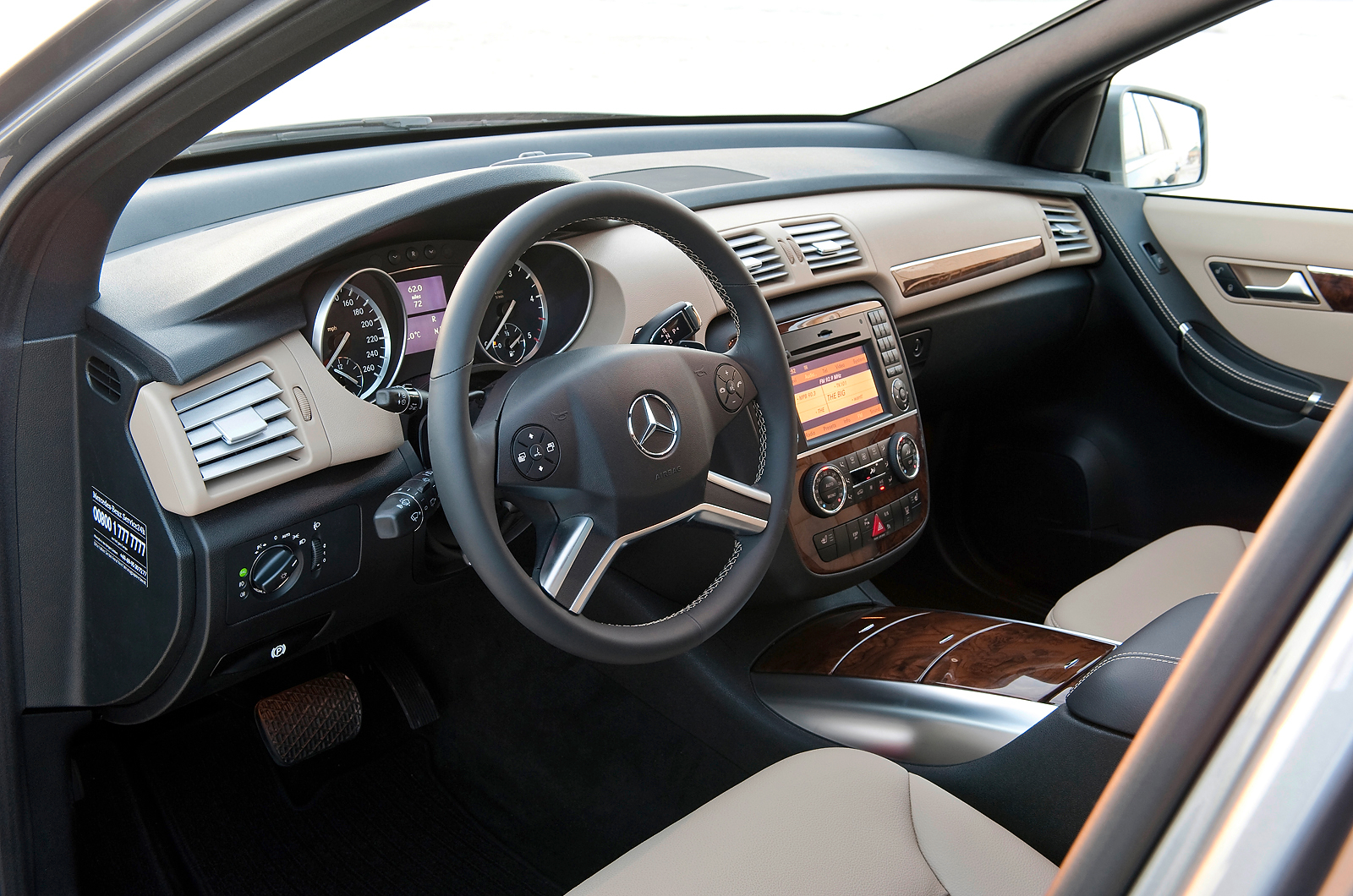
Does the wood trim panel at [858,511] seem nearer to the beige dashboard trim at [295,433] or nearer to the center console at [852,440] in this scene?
the center console at [852,440]

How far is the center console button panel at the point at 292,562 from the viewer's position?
4.00 ft

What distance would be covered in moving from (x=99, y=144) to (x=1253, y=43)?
2.85m

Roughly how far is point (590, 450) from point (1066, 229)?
1.79m

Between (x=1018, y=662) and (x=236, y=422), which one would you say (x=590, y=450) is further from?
(x=1018, y=662)

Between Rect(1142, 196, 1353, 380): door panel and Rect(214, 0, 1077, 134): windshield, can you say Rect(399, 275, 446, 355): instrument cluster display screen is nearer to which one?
Rect(214, 0, 1077, 134): windshield

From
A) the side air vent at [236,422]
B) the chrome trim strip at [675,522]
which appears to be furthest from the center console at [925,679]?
the side air vent at [236,422]

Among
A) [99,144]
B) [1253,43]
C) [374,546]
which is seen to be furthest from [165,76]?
[1253,43]

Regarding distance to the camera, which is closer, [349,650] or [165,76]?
[165,76]

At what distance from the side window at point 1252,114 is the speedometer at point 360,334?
1.92 metres

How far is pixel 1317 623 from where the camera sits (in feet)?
1.31

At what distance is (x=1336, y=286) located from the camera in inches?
86.4

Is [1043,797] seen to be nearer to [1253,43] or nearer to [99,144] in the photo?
[99,144]

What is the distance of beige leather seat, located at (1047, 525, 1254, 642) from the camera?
5.91 ft

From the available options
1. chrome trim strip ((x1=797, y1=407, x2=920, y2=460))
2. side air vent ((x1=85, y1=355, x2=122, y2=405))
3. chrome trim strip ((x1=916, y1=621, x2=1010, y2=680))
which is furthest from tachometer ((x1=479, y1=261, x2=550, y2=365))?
chrome trim strip ((x1=916, y1=621, x2=1010, y2=680))
